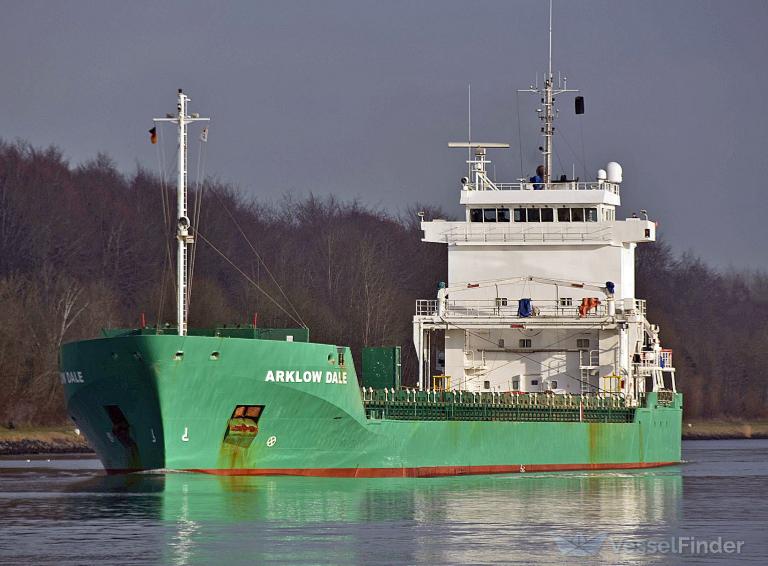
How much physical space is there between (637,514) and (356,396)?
905cm

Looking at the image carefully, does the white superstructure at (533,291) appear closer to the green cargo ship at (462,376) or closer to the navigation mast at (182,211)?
the green cargo ship at (462,376)

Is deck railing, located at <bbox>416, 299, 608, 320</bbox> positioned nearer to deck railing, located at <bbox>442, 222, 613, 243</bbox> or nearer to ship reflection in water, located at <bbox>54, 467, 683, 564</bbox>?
deck railing, located at <bbox>442, 222, 613, 243</bbox>

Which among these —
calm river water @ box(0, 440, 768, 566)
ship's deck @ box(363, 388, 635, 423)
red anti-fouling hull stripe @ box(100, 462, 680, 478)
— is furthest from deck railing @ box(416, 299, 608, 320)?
calm river water @ box(0, 440, 768, 566)

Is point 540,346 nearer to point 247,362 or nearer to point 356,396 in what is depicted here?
point 356,396

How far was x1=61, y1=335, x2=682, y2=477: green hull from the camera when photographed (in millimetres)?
35125

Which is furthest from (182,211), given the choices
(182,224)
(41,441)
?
(41,441)

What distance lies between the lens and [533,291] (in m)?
46.0

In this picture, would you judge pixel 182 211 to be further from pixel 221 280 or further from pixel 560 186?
pixel 221 280

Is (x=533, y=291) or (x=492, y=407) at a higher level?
(x=533, y=291)

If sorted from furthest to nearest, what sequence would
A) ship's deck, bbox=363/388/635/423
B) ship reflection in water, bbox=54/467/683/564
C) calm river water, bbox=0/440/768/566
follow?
ship's deck, bbox=363/388/635/423 < ship reflection in water, bbox=54/467/683/564 < calm river water, bbox=0/440/768/566

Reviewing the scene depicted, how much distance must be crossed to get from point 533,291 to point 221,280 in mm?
33191

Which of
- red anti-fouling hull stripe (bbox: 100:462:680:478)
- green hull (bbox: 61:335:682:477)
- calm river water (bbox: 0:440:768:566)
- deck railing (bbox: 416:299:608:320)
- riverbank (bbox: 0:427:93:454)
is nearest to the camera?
calm river water (bbox: 0:440:768:566)

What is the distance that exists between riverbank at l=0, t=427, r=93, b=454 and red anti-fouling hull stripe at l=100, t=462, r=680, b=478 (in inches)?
733

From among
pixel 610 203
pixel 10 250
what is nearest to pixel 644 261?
pixel 10 250
